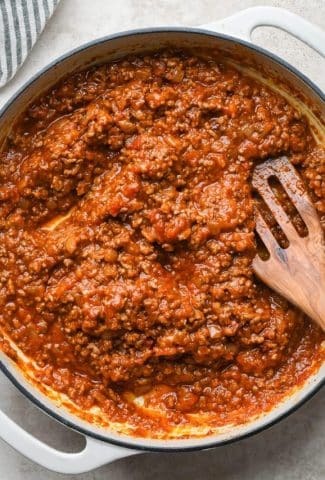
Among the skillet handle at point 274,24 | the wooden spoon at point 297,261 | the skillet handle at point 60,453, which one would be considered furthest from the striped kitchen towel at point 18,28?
the skillet handle at point 60,453

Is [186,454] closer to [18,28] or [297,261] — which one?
[297,261]

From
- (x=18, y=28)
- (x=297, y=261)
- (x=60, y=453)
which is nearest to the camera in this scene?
(x=60, y=453)

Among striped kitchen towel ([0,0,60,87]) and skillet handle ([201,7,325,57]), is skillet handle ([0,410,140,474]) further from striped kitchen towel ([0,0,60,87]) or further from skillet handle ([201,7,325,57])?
skillet handle ([201,7,325,57])

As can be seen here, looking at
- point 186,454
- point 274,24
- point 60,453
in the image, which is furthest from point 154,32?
point 186,454

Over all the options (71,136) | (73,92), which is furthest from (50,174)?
(73,92)

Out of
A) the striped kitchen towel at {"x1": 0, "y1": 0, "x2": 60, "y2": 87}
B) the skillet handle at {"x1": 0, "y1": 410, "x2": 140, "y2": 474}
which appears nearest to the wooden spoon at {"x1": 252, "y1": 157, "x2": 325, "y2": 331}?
the skillet handle at {"x1": 0, "y1": 410, "x2": 140, "y2": 474}

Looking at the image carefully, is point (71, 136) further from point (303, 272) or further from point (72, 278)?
point (303, 272)

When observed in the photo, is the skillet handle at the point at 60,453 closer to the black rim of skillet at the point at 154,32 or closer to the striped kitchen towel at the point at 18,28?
the black rim of skillet at the point at 154,32
